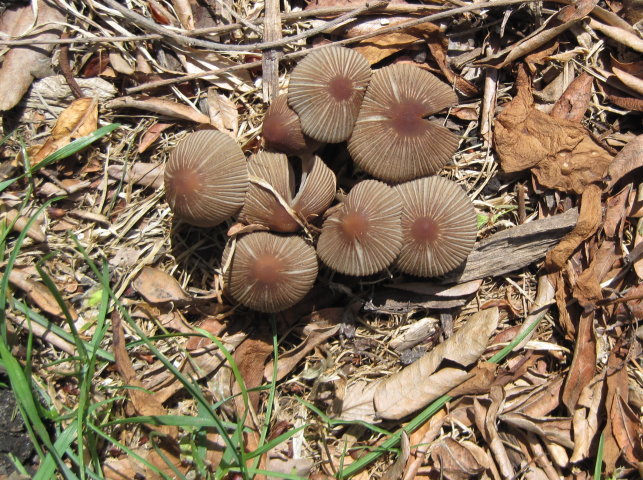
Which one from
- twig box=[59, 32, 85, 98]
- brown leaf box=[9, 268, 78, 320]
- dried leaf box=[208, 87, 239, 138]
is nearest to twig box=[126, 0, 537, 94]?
dried leaf box=[208, 87, 239, 138]

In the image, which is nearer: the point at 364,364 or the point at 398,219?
the point at 398,219

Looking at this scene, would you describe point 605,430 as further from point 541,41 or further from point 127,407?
point 127,407

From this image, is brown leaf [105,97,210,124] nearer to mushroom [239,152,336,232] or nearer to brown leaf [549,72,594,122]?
mushroom [239,152,336,232]

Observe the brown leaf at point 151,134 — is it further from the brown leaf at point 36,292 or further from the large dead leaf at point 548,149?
the large dead leaf at point 548,149

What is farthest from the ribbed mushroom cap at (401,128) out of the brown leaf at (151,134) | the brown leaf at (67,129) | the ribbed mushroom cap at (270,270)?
the brown leaf at (67,129)

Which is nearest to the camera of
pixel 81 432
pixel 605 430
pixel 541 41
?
pixel 81 432

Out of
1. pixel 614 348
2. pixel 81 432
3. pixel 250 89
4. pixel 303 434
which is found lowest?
pixel 81 432

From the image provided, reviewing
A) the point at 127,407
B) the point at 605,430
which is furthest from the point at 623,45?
the point at 127,407

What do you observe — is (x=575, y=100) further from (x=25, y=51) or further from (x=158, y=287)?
(x=25, y=51)
